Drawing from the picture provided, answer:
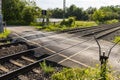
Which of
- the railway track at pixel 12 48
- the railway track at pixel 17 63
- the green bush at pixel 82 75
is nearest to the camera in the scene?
the green bush at pixel 82 75

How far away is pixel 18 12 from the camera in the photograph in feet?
150

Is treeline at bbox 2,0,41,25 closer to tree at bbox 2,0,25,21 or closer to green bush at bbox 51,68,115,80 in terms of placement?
tree at bbox 2,0,25,21

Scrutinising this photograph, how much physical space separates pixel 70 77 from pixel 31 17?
121 feet

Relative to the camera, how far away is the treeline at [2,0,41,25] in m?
44.2

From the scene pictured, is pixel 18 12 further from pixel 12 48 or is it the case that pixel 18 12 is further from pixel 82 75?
pixel 82 75

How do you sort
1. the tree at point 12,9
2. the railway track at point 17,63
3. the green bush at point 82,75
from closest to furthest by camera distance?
the green bush at point 82,75
the railway track at point 17,63
the tree at point 12,9

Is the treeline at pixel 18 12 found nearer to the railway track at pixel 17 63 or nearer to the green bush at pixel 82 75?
the railway track at pixel 17 63

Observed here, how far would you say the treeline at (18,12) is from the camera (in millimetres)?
44219

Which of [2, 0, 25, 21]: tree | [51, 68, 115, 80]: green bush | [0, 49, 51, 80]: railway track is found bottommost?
[0, 49, 51, 80]: railway track

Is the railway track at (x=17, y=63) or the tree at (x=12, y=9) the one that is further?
the tree at (x=12, y=9)

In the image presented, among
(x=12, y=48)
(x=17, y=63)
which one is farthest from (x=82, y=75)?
(x=12, y=48)

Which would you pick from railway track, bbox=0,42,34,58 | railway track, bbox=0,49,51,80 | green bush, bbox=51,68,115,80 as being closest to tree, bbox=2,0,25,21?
railway track, bbox=0,42,34,58

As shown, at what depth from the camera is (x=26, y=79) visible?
963cm

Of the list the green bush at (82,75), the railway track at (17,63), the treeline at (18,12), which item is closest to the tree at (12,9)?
the treeline at (18,12)
